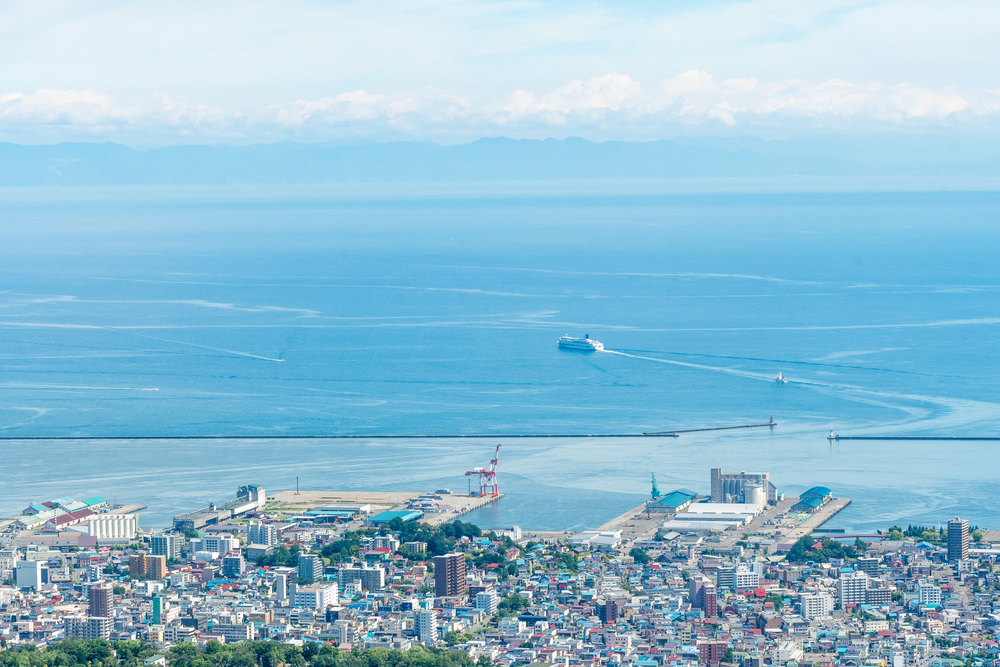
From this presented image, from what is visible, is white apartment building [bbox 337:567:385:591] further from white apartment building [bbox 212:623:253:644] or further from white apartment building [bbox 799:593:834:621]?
white apartment building [bbox 799:593:834:621]

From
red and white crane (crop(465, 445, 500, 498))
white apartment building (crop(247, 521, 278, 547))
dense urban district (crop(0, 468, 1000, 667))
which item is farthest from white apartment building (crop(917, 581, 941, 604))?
white apartment building (crop(247, 521, 278, 547))

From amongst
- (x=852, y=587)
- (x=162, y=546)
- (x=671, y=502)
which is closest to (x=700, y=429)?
(x=671, y=502)

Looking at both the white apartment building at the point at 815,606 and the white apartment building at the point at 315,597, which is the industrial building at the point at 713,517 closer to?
the white apartment building at the point at 815,606

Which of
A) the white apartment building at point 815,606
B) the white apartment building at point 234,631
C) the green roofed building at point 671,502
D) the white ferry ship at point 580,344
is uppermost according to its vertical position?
the white ferry ship at point 580,344

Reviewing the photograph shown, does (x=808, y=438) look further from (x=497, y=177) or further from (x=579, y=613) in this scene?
(x=497, y=177)

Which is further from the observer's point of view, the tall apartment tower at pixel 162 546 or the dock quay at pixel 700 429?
the dock quay at pixel 700 429

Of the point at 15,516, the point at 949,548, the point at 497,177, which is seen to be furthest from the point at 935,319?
the point at 497,177

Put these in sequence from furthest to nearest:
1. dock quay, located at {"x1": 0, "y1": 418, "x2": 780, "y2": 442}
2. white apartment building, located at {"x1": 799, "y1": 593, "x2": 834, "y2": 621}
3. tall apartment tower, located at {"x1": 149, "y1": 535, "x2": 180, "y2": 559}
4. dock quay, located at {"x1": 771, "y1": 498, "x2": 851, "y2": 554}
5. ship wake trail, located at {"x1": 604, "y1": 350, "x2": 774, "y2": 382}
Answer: ship wake trail, located at {"x1": 604, "y1": 350, "x2": 774, "y2": 382} → dock quay, located at {"x1": 0, "y1": 418, "x2": 780, "y2": 442} → dock quay, located at {"x1": 771, "y1": 498, "x2": 851, "y2": 554} → tall apartment tower, located at {"x1": 149, "y1": 535, "x2": 180, "y2": 559} → white apartment building, located at {"x1": 799, "y1": 593, "x2": 834, "y2": 621}

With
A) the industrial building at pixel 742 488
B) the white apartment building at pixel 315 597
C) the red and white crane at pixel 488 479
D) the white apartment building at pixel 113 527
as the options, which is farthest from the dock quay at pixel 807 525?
the white apartment building at pixel 113 527
